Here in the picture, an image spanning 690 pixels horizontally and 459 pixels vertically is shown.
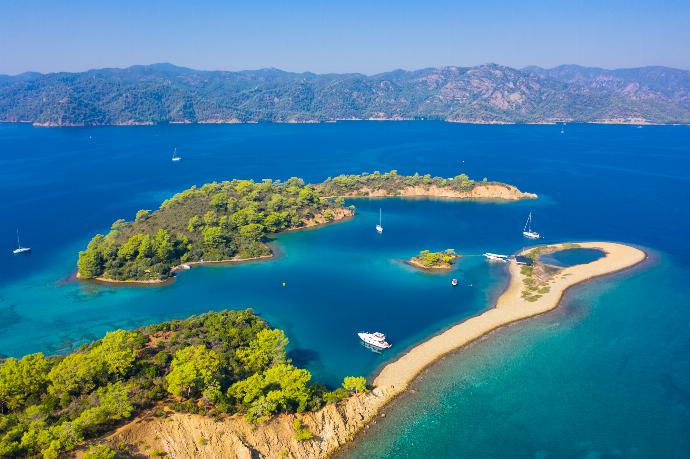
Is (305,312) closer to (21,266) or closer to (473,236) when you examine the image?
(473,236)

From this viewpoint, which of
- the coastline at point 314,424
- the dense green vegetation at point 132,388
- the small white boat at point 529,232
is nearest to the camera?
the dense green vegetation at point 132,388

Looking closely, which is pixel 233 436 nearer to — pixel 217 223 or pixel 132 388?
pixel 132 388

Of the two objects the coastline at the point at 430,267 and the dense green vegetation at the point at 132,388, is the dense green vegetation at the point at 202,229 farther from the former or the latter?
the dense green vegetation at the point at 132,388

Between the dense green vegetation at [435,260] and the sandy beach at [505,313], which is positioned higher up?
the dense green vegetation at [435,260]

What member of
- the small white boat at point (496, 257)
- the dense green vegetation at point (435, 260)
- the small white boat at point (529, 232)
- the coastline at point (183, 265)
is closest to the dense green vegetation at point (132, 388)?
the coastline at point (183, 265)

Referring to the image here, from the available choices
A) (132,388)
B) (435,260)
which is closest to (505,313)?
(435,260)

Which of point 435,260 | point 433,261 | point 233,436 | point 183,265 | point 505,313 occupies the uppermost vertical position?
point 435,260

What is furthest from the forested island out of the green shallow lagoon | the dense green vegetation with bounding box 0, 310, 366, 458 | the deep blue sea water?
the green shallow lagoon
